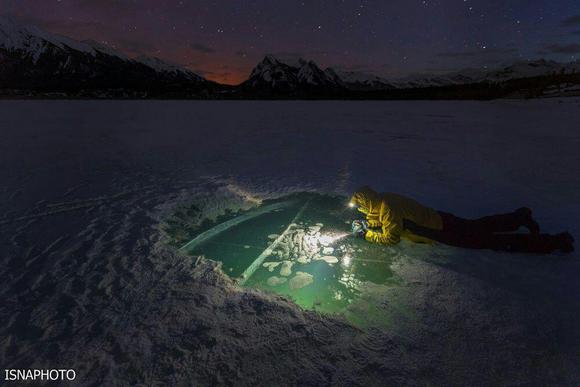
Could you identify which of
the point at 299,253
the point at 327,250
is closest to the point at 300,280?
the point at 299,253

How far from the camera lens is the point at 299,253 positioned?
169 inches

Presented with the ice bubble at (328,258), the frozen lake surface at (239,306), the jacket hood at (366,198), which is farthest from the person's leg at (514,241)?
the ice bubble at (328,258)

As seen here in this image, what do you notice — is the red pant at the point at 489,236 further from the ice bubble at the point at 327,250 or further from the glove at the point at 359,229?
the ice bubble at the point at 327,250

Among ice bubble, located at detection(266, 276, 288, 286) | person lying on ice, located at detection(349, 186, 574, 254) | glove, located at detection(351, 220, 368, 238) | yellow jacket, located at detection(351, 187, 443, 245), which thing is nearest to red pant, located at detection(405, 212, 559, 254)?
person lying on ice, located at detection(349, 186, 574, 254)

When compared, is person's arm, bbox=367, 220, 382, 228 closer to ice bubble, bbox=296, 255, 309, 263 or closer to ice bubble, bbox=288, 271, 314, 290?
ice bubble, bbox=296, 255, 309, 263

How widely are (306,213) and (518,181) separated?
5482mm

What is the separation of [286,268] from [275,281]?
1.01ft

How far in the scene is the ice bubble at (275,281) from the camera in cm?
366

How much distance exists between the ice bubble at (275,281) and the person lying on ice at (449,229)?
1450mm

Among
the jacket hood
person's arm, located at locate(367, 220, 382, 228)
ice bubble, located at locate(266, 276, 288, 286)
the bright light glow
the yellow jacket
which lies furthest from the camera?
the bright light glow

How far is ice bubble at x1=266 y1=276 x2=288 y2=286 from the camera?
3658 millimetres

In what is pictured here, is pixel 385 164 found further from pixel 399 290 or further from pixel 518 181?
pixel 399 290

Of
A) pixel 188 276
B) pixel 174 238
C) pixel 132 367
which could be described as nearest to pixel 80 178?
pixel 174 238

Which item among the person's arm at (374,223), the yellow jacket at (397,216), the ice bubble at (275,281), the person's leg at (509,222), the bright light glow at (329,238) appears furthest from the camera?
the bright light glow at (329,238)
